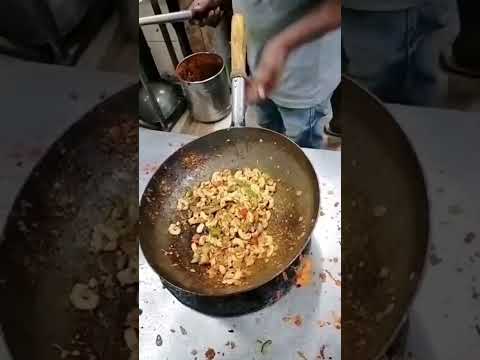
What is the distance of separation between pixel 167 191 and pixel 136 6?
0.18m

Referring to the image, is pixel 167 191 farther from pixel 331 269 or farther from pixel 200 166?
pixel 331 269

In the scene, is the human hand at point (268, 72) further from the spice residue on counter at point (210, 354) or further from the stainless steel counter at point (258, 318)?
the spice residue on counter at point (210, 354)

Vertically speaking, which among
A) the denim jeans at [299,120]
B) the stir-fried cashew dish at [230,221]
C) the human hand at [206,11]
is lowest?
the stir-fried cashew dish at [230,221]

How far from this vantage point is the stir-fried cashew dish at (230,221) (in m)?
0.41

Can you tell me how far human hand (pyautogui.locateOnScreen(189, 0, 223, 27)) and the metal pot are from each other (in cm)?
3

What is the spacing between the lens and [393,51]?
0.96 ft

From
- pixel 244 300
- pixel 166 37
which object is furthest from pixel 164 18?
pixel 244 300

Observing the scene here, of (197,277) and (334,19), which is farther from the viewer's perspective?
(197,277)

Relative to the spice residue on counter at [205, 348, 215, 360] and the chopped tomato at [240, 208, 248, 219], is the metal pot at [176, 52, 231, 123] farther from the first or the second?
the spice residue on counter at [205, 348, 215, 360]

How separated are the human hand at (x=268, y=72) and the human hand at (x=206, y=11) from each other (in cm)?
5

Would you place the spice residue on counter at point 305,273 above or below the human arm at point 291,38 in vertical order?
below

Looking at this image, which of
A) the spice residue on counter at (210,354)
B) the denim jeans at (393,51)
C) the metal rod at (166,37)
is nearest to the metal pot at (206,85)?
the metal rod at (166,37)

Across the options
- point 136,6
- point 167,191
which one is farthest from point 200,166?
point 136,6

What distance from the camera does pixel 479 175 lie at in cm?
33
